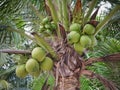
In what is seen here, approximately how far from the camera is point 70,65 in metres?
2.48

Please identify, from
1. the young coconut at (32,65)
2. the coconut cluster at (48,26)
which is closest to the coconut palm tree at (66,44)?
the coconut cluster at (48,26)

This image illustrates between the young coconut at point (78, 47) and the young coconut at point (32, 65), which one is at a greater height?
the young coconut at point (78, 47)

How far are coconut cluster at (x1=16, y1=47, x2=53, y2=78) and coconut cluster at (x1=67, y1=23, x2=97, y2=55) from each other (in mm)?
229

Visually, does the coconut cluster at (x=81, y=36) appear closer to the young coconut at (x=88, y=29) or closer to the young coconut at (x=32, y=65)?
the young coconut at (x=88, y=29)

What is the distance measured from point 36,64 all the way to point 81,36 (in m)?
0.40

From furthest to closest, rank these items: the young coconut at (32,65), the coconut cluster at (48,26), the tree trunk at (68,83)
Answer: the coconut cluster at (48,26) < the tree trunk at (68,83) < the young coconut at (32,65)

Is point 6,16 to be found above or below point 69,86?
above

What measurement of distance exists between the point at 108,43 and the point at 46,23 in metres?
0.85

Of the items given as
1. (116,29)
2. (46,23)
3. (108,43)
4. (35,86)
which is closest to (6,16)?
(46,23)

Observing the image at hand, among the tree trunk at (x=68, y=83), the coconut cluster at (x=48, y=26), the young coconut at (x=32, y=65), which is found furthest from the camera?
the coconut cluster at (x=48, y=26)

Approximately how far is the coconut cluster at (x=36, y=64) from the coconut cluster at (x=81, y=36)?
0.75ft

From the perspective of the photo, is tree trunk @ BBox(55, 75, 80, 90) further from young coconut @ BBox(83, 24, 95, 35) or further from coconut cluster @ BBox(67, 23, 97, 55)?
young coconut @ BBox(83, 24, 95, 35)

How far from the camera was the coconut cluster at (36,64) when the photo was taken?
2316mm

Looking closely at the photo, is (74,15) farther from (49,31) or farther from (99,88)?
(99,88)
